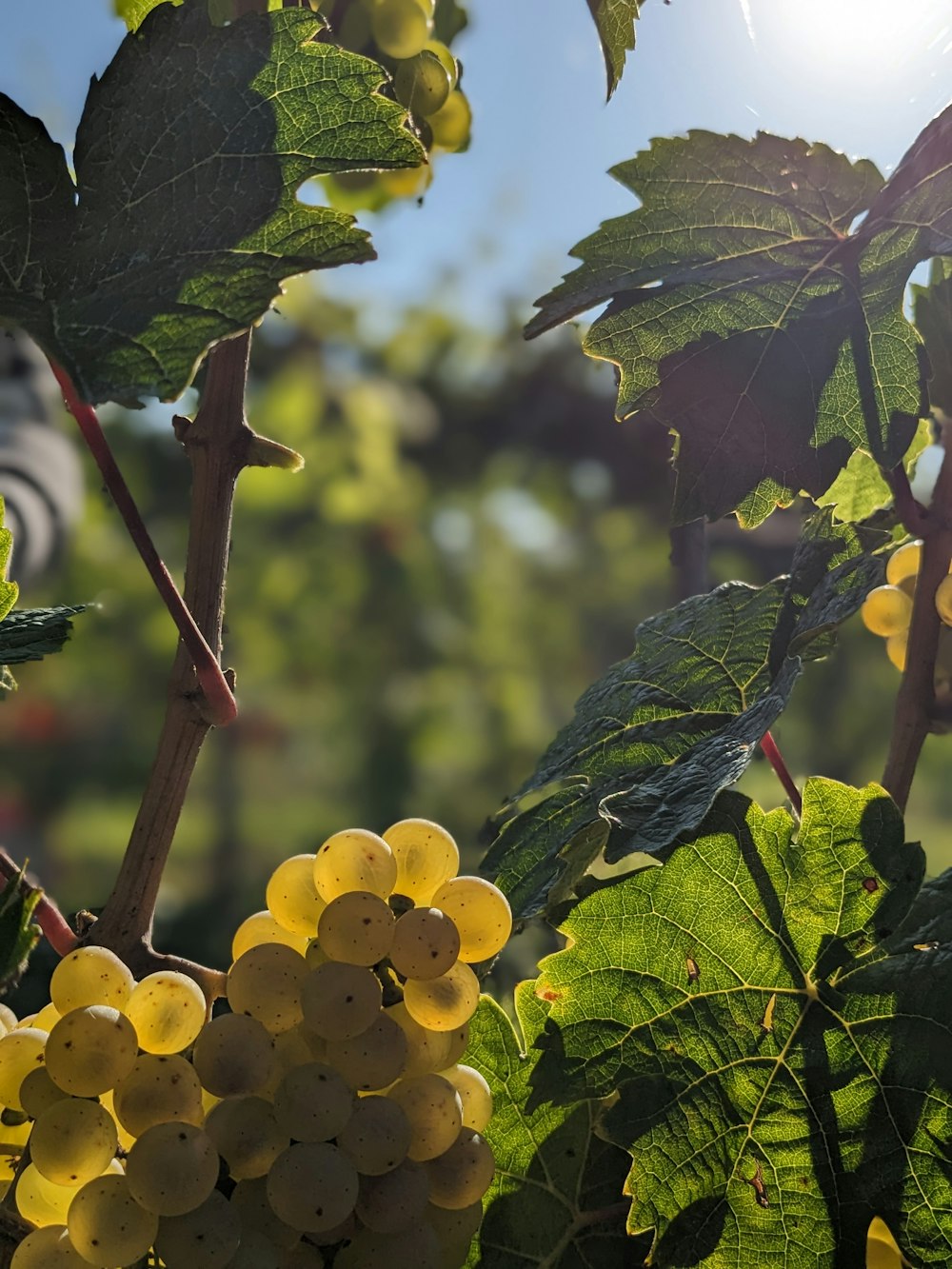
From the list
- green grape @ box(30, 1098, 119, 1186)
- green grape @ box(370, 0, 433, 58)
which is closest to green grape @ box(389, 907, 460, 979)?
green grape @ box(30, 1098, 119, 1186)

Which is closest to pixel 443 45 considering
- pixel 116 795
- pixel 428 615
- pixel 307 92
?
pixel 307 92

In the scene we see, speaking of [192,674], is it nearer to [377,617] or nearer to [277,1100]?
[277,1100]

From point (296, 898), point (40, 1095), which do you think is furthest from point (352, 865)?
point (40, 1095)

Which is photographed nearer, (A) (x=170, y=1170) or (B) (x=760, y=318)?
(A) (x=170, y=1170)

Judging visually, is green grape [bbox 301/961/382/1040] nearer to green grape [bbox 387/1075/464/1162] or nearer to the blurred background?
green grape [bbox 387/1075/464/1162]

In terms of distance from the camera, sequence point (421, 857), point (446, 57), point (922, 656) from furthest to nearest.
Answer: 1. point (446, 57)
2. point (922, 656)
3. point (421, 857)

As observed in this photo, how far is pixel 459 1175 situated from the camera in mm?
410

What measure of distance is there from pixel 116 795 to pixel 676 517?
4637 mm

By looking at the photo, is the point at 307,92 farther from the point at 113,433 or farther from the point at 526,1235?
the point at 113,433

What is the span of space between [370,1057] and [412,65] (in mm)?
508

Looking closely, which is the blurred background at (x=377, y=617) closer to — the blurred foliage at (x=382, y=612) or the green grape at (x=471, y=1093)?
the blurred foliage at (x=382, y=612)

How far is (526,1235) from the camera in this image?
1.50 ft

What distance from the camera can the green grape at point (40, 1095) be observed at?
39 cm

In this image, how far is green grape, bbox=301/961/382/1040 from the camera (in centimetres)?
39
